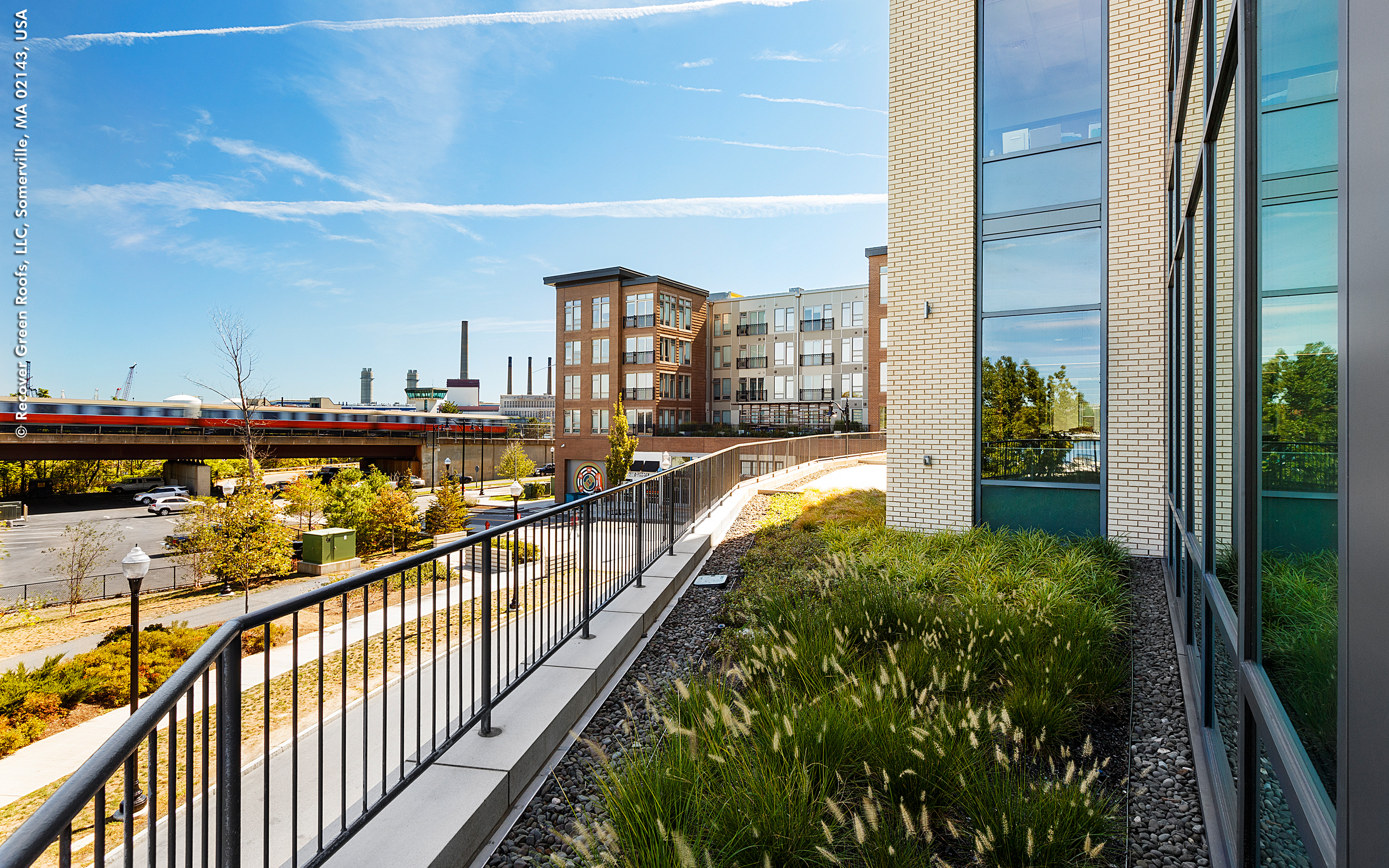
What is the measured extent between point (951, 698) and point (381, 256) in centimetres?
13162

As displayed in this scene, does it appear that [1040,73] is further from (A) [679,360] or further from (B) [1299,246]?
(A) [679,360]

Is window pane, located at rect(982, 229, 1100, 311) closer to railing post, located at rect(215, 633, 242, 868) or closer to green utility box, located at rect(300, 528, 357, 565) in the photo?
railing post, located at rect(215, 633, 242, 868)

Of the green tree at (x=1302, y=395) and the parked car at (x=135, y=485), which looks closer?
the green tree at (x=1302, y=395)

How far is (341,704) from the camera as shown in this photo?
4.61 m

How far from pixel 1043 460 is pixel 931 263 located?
3.74m

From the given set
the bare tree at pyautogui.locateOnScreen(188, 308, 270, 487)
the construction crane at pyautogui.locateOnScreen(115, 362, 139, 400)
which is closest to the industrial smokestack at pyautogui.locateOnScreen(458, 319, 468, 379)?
the construction crane at pyautogui.locateOnScreen(115, 362, 139, 400)

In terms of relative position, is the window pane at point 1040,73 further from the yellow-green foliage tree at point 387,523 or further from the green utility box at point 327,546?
the yellow-green foliage tree at point 387,523

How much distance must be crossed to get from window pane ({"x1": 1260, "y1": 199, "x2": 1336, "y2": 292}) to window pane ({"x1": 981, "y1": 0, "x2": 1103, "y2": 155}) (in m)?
9.76

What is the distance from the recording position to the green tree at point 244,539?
1978 cm

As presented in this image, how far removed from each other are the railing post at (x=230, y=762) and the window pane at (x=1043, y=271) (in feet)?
36.4

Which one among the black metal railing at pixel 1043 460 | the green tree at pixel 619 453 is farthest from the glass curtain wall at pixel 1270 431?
the green tree at pixel 619 453

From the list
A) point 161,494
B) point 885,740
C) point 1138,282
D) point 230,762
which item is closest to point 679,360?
point 161,494

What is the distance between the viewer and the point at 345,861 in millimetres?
2740

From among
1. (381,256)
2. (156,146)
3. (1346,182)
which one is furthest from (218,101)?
(1346,182)
